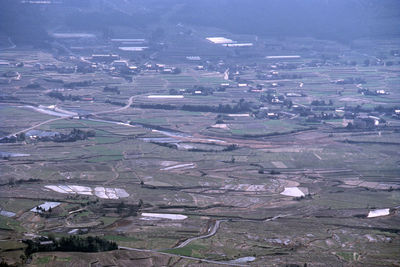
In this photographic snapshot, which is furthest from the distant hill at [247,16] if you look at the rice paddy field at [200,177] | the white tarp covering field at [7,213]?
the white tarp covering field at [7,213]

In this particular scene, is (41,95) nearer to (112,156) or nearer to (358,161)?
(112,156)

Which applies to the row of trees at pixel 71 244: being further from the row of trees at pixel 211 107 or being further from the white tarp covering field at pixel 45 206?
the row of trees at pixel 211 107

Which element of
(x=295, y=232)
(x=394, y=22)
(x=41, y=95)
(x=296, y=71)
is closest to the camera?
(x=295, y=232)

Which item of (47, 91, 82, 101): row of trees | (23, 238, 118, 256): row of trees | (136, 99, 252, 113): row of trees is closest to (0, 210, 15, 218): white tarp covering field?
(23, 238, 118, 256): row of trees

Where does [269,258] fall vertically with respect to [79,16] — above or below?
below

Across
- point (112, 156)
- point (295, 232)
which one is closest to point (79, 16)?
point (112, 156)

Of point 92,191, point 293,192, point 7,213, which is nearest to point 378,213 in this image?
point 293,192
